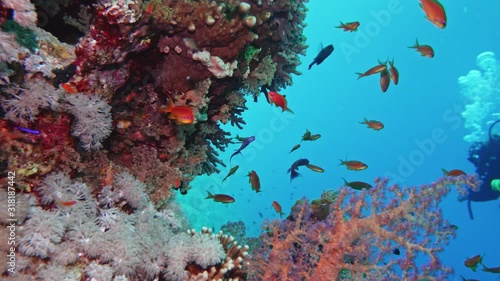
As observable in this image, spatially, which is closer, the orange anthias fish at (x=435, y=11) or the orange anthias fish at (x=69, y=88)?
the orange anthias fish at (x=69, y=88)

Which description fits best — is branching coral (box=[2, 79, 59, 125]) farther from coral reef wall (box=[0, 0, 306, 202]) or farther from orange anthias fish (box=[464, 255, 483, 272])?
orange anthias fish (box=[464, 255, 483, 272])

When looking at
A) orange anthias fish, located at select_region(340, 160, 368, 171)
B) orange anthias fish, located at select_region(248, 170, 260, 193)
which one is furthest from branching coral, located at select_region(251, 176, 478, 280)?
orange anthias fish, located at select_region(340, 160, 368, 171)

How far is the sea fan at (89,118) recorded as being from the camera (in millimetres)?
2822

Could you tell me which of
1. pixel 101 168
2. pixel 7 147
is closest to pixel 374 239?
pixel 101 168

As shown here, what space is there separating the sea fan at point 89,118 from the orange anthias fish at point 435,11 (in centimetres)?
405

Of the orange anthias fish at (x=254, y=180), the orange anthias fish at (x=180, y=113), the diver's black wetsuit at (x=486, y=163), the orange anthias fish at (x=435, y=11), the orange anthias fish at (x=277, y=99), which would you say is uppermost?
the diver's black wetsuit at (x=486, y=163)

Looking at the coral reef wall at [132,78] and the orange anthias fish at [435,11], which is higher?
the orange anthias fish at [435,11]

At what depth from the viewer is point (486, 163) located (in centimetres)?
1226

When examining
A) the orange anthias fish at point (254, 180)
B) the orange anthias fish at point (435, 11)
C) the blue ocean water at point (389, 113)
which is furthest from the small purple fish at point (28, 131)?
Answer: the blue ocean water at point (389, 113)

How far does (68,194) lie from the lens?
107 inches

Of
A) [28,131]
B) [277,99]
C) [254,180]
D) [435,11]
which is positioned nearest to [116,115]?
[28,131]

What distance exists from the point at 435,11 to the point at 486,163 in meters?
Result: 10.7

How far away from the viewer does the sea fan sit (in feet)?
9.26

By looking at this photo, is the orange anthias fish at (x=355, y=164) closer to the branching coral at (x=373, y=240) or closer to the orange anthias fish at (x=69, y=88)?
the branching coral at (x=373, y=240)
